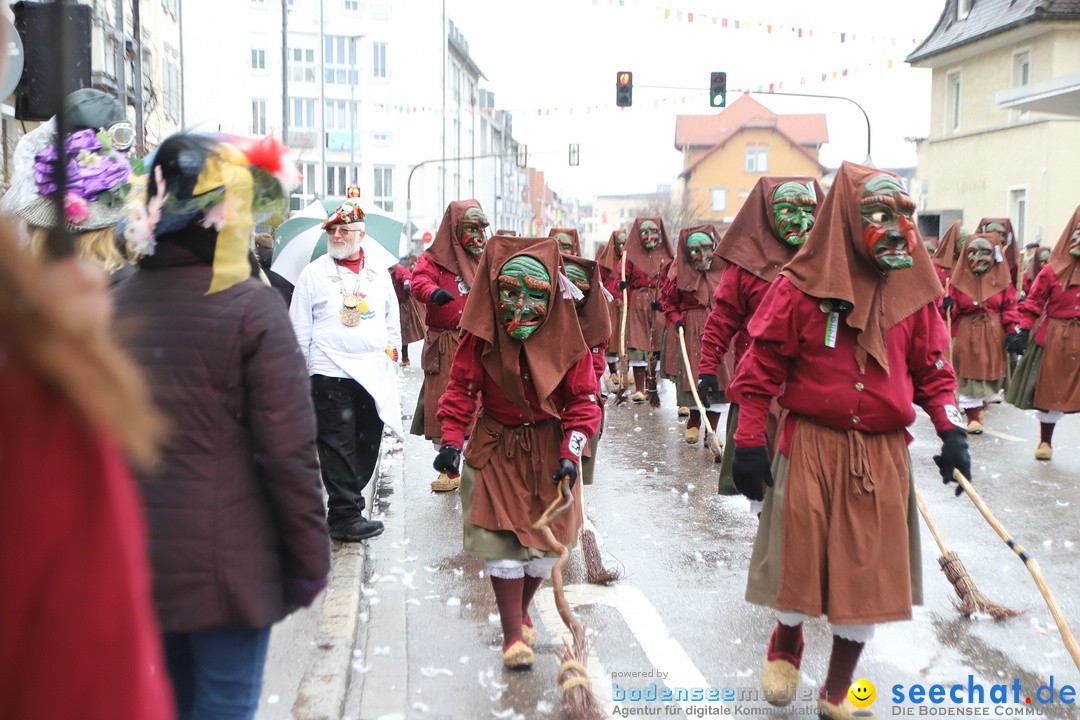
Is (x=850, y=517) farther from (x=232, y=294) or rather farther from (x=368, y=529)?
(x=368, y=529)

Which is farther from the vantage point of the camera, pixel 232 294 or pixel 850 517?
pixel 850 517

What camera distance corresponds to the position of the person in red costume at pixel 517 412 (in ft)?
16.5

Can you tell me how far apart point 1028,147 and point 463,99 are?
53036 mm

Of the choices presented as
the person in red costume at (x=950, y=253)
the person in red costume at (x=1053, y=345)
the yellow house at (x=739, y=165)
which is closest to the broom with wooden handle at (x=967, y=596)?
the person in red costume at (x=1053, y=345)

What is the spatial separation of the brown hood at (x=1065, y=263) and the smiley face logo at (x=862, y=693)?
7007mm

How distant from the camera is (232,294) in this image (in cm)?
292

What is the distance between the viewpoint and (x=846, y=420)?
4.43 m

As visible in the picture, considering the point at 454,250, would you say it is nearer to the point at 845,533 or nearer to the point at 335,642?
the point at 335,642

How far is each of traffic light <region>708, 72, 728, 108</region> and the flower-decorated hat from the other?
16.8m

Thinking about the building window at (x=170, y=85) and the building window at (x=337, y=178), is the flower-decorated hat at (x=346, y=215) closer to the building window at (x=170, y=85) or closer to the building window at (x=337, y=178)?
the building window at (x=170, y=85)

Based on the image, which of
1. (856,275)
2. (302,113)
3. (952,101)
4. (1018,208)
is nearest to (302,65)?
(302,113)

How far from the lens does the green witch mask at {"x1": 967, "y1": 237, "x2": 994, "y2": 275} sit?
479 inches

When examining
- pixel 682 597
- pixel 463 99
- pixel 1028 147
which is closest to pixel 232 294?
pixel 682 597

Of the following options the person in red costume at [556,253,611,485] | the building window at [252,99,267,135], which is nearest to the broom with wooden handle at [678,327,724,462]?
the person in red costume at [556,253,611,485]
